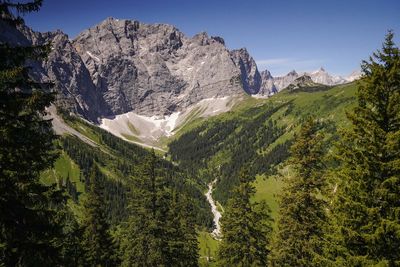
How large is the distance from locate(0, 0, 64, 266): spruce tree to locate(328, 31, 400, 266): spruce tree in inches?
534

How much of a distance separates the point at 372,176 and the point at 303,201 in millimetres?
9294

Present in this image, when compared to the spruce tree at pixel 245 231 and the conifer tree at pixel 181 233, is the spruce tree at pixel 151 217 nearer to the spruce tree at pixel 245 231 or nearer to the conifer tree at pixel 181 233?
the conifer tree at pixel 181 233

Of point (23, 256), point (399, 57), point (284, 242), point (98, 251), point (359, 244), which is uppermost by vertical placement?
point (399, 57)

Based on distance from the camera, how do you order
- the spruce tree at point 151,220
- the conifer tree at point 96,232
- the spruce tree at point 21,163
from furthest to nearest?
the spruce tree at point 151,220, the conifer tree at point 96,232, the spruce tree at point 21,163

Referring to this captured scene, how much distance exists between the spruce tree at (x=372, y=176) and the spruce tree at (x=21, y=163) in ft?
44.5

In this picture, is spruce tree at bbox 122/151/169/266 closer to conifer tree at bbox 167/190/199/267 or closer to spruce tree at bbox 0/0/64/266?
conifer tree at bbox 167/190/199/267

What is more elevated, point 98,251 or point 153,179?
point 153,179

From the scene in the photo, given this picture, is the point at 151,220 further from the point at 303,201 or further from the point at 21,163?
the point at 21,163

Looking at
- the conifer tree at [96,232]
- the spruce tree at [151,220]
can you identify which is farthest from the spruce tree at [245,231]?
the conifer tree at [96,232]

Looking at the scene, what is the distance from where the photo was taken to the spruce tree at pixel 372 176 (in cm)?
1583

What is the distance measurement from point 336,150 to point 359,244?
15.8 feet

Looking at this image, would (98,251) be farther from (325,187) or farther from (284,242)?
(325,187)

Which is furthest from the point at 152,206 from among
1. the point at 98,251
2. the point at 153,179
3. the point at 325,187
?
the point at 325,187

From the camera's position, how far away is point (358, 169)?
1659cm
